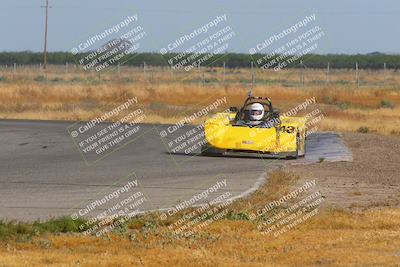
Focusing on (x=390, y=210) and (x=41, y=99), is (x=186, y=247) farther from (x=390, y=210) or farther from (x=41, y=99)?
(x=41, y=99)

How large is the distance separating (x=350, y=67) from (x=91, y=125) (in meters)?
83.5

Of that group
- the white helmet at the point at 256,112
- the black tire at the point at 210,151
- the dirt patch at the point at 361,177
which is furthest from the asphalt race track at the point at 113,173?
the white helmet at the point at 256,112

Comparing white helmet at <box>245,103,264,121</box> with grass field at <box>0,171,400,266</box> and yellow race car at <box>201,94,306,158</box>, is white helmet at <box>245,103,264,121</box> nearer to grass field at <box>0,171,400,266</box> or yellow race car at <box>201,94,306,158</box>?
yellow race car at <box>201,94,306,158</box>

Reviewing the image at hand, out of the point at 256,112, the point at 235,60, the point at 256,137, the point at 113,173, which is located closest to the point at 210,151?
the point at 256,137

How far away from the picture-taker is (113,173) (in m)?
20.9

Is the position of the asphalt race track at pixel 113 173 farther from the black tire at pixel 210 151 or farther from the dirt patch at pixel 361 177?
the dirt patch at pixel 361 177

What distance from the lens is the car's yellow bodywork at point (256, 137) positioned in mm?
24172

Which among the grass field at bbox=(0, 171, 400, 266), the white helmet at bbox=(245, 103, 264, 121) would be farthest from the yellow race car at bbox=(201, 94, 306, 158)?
the grass field at bbox=(0, 171, 400, 266)

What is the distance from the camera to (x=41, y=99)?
53.0 metres

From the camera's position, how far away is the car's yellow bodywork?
2417 centimetres

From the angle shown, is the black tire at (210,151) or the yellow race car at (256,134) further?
the black tire at (210,151)

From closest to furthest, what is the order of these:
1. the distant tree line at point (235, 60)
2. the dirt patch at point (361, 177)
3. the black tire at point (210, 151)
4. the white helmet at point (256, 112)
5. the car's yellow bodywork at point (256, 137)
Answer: the dirt patch at point (361, 177) → the car's yellow bodywork at point (256, 137) → the white helmet at point (256, 112) → the black tire at point (210, 151) → the distant tree line at point (235, 60)

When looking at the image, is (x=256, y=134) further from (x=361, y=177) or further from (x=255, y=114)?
(x=361, y=177)

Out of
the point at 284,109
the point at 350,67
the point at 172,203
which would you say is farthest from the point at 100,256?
the point at 350,67
